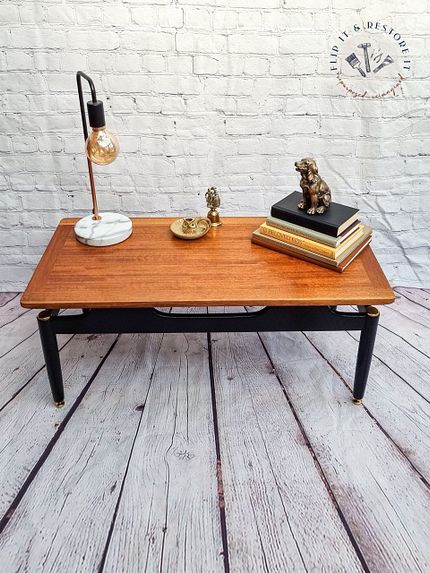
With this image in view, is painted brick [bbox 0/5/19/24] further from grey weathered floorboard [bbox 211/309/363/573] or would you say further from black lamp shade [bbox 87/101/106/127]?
grey weathered floorboard [bbox 211/309/363/573]

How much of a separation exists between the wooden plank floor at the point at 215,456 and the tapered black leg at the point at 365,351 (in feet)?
0.18

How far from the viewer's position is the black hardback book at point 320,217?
1314 millimetres

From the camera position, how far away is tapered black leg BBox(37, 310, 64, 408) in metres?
1.25

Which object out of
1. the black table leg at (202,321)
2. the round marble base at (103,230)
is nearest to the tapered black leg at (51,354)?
the black table leg at (202,321)

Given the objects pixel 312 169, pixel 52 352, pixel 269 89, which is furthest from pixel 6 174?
pixel 312 169

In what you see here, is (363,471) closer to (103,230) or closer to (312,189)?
(312,189)

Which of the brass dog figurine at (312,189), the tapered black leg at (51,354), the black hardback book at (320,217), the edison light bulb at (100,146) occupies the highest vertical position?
the edison light bulb at (100,146)

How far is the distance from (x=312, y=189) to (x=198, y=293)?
17.3 inches

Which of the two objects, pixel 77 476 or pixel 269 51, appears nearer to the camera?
pixel 77 476

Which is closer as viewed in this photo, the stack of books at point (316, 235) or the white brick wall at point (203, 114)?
the stack of books at point (316, 235)

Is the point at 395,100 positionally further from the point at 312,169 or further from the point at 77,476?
the point at 77,476

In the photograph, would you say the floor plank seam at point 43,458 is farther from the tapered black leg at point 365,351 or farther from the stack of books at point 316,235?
the tapered black leg at point 365,351

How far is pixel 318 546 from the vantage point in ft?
3.33

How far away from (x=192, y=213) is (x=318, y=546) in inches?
49.9
